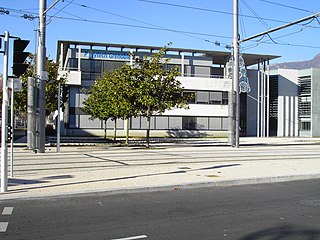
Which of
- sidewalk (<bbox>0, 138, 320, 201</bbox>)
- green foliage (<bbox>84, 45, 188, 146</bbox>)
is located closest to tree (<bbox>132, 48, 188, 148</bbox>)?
green foliage (<bbox>84, 45, 188, 146</bbox>)

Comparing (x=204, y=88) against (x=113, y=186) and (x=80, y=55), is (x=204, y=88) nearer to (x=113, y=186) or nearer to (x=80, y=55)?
(x=80, y=55)

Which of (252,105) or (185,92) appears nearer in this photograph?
(185,92)

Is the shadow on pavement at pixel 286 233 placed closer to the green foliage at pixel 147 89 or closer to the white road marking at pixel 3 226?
the white road marking at pixel 3 226

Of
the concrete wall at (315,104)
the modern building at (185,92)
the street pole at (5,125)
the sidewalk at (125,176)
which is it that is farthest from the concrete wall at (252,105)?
the street pole at (5,125)

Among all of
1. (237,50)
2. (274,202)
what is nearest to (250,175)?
(274,202)

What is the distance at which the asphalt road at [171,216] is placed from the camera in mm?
6621

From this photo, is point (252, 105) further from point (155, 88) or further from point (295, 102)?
point (155, 88)

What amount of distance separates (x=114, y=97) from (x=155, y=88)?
12.9ft

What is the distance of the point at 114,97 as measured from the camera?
30766 millimetres

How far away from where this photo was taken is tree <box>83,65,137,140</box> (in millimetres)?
28469

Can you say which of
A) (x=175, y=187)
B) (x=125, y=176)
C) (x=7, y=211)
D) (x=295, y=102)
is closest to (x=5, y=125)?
(x=7, y=211)

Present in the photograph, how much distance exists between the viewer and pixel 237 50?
30.0m

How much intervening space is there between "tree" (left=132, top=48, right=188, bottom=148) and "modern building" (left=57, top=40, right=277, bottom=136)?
915 inches

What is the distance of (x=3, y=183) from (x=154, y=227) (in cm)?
475
